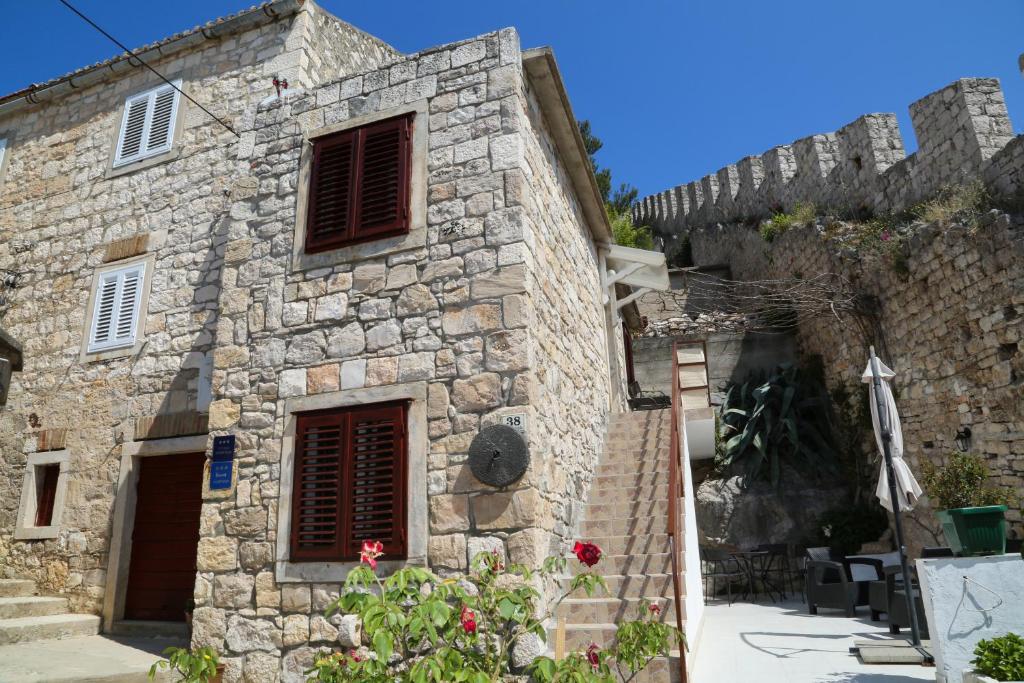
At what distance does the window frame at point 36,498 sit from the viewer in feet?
26.3

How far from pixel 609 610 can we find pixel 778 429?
8.41m

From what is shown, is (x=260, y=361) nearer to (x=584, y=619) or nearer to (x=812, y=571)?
(x=584, y=619)

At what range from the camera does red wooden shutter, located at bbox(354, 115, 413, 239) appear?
5867 millimetres

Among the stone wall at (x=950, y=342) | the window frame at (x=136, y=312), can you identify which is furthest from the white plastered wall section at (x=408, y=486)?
the stone wall at (x=950, y=342)

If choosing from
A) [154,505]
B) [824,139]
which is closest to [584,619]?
[154,505]

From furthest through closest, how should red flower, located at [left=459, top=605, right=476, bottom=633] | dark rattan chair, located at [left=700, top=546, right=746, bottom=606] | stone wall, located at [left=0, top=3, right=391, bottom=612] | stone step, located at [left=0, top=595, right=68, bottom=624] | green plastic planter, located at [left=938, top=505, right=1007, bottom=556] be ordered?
1. dark rattan chair, located at [left=700, top=546, right=746, bottom=606]
2. stone wall, located at [left=0, top=3, right=391, bottom=612]
3. stone step, located at [left=0, top=595, right=68, bottom=624]
4. green plastic planter, located at [left=938, top=505, right=1007, bottom=556]
5. red flower, located at [left=459, top=605, right=476, bottom=633]

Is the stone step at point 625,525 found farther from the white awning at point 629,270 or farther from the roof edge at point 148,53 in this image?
the roof edge at point 148,53

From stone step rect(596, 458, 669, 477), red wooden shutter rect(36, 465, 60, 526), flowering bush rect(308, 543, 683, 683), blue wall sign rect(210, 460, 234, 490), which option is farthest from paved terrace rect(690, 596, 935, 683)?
red wooden shutter rect(36, 465, 60, 526)

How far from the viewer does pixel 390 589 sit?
3.82 m

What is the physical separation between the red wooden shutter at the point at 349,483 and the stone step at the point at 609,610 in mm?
1360

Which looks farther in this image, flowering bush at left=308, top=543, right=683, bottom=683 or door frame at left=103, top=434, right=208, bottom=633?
door frame at left=103, top=434, right=208, bottom=633

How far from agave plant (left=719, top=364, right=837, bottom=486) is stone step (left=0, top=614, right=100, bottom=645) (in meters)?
10.0

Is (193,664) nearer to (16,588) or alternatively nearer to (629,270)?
(16,588)

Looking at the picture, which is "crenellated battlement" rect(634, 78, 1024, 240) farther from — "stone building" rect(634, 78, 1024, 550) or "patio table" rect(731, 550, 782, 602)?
"patio table" rect(731, 550, 782, 602)
